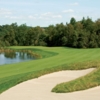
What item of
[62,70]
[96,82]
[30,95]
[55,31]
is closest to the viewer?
[30,95]

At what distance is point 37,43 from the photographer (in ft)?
269

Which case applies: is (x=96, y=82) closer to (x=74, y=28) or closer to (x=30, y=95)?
(x=30, y=95)

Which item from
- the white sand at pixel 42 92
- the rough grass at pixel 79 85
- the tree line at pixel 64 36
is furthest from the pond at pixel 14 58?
the rough grass at pixel 79 85

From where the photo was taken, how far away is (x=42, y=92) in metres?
9.69

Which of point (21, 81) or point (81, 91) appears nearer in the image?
point (81, 91)

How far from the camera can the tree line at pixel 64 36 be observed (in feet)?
202

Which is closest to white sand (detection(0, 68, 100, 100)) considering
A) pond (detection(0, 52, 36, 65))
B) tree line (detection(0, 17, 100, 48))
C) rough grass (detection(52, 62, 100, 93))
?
rough grass (detection(52, 62, 100, 93))

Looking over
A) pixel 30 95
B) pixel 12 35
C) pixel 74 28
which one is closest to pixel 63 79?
pixel 30 95

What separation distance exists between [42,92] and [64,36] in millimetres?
57508

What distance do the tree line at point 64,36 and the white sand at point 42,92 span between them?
49.7m

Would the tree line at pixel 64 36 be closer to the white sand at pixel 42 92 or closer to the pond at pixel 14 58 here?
the pond at pixel 14 58

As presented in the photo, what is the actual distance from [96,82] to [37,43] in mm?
72186

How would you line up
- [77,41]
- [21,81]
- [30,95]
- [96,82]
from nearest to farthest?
[30,95] → [96,82] → [21,81] → [77,41]

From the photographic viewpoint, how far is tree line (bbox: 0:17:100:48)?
202ft
